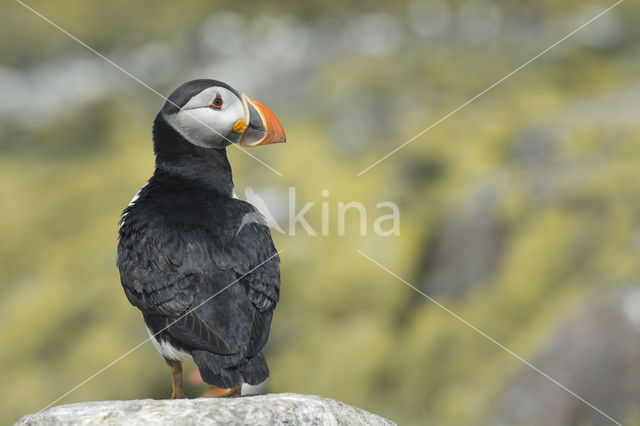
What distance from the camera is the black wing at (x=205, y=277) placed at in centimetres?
372

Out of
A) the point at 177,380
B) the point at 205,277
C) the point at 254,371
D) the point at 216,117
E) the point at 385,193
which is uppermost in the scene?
the point at 216,117

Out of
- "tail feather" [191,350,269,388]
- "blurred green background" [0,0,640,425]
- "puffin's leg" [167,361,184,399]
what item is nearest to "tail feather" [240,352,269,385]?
"tail feather" [191,350,269,388]

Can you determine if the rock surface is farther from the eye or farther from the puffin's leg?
the eye

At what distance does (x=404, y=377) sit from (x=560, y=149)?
11.8ft

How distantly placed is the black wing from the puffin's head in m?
0.49

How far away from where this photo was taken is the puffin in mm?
3705

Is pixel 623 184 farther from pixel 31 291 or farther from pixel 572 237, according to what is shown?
pixel 31 291

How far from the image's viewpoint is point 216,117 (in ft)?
14.3

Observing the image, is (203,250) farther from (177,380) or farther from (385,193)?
(385,193)

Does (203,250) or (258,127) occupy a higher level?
(258,127)

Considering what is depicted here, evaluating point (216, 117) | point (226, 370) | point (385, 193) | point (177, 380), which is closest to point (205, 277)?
point (226, 370)

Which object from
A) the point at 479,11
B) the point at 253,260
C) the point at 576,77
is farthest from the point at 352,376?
the point at 479,11

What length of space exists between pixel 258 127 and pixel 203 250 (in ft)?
2.94

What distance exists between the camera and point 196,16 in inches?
623
